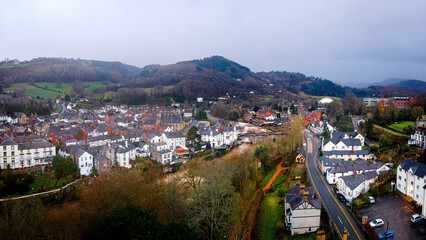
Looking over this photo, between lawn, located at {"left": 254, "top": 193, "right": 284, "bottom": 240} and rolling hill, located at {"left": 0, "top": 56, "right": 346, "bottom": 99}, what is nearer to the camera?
lawn, located at {"left": 254, "top": 193, "right": 284, "bottom": 240}

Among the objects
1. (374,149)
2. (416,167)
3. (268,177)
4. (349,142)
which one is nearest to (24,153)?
(268,177)

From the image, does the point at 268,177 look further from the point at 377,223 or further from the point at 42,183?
the point at 42,183

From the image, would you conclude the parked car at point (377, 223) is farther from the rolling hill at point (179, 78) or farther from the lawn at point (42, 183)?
the rolling hill at point (179, 78)

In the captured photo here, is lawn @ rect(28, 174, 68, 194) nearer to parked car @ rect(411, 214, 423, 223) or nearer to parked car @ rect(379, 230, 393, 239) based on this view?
parked car @ rect(379, 230, 393, 239)

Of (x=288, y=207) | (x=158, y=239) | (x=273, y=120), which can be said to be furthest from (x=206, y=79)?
(x=158, y=239)

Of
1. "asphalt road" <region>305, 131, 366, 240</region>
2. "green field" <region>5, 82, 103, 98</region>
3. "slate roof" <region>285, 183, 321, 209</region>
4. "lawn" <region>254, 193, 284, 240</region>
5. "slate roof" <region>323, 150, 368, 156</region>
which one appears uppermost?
"green field" <region>5, 82, 103, 98</region>

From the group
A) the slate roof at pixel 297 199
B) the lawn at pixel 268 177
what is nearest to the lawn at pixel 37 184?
the lawn at pixel 268 177

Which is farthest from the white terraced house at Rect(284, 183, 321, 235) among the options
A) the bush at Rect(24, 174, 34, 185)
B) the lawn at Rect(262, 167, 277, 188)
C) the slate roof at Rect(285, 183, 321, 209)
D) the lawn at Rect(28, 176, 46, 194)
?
the bush at Rect(24, 174, 34, 185)
